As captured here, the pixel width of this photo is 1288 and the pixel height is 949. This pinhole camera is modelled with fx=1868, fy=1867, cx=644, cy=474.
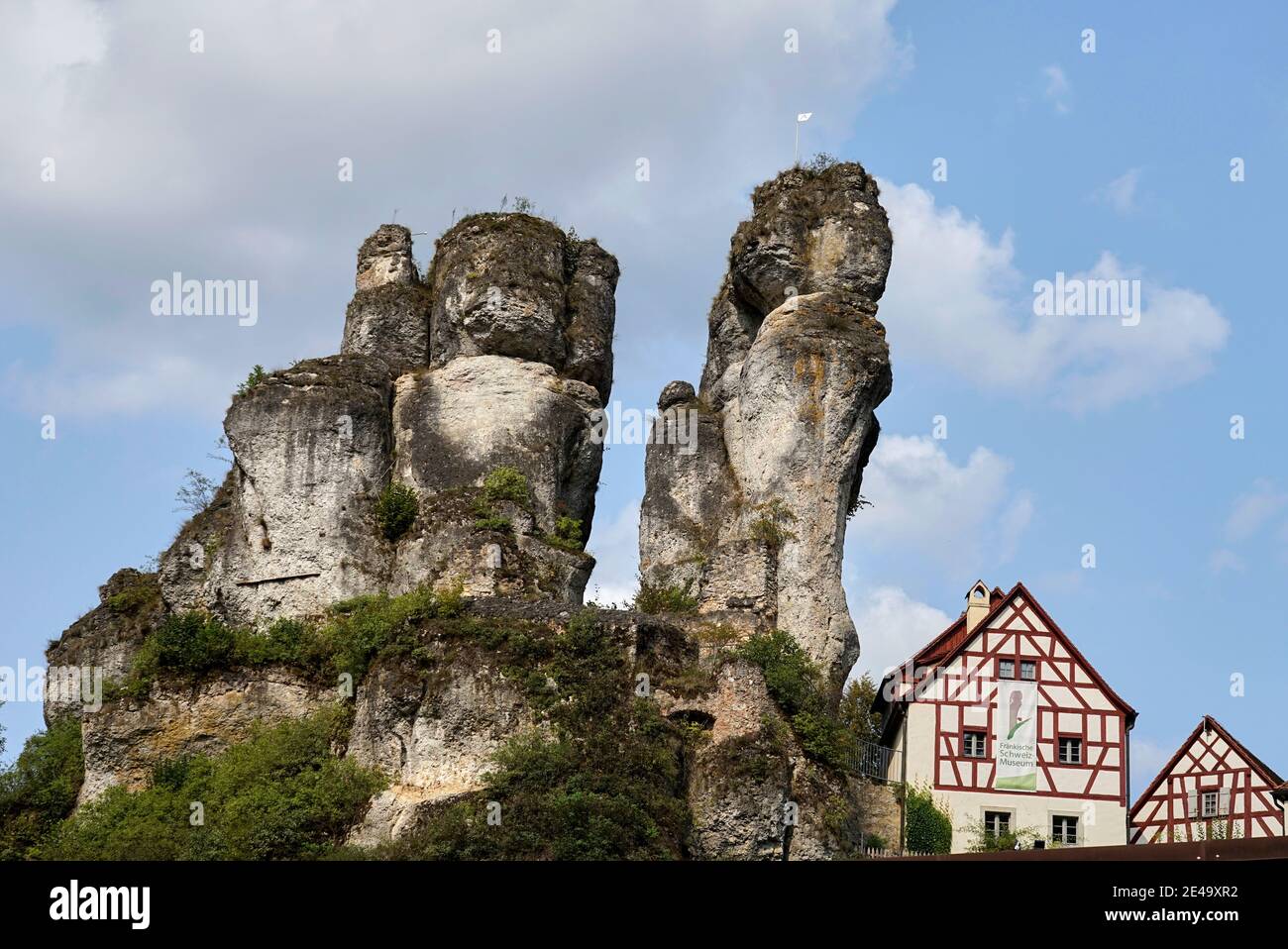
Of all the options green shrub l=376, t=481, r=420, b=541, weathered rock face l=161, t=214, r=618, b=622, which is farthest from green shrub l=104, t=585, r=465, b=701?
green shrub l=376, t=481, r=420, b=541

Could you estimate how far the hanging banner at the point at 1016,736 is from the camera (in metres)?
44.4

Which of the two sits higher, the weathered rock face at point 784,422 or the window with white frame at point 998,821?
the weathered rock face at point 784,422

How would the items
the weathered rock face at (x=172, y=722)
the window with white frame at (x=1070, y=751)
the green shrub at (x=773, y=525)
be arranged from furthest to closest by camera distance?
the window with white frame at (x=1070, y=751) < the green shrub at (x=773, y=525) < the weathered rock face at (x=172, y=722)

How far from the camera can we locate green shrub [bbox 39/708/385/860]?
34844mm

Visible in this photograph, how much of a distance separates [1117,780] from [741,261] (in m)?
15.6

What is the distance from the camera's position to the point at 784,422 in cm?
4253

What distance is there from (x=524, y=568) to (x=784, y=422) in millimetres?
7215

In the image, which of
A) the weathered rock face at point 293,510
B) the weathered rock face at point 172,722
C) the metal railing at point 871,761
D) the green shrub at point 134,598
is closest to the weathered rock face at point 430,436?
the weathered rock face at point 293,510

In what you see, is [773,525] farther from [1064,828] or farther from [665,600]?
[1064,828]

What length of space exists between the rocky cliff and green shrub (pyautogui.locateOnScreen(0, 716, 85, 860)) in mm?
1700

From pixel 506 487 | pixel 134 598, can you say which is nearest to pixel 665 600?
pixel 506 487

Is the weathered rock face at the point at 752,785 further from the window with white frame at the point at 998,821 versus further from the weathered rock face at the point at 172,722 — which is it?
the weathered rock face at the point at 172,722

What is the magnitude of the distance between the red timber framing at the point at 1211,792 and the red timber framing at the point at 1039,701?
467 centimetres
